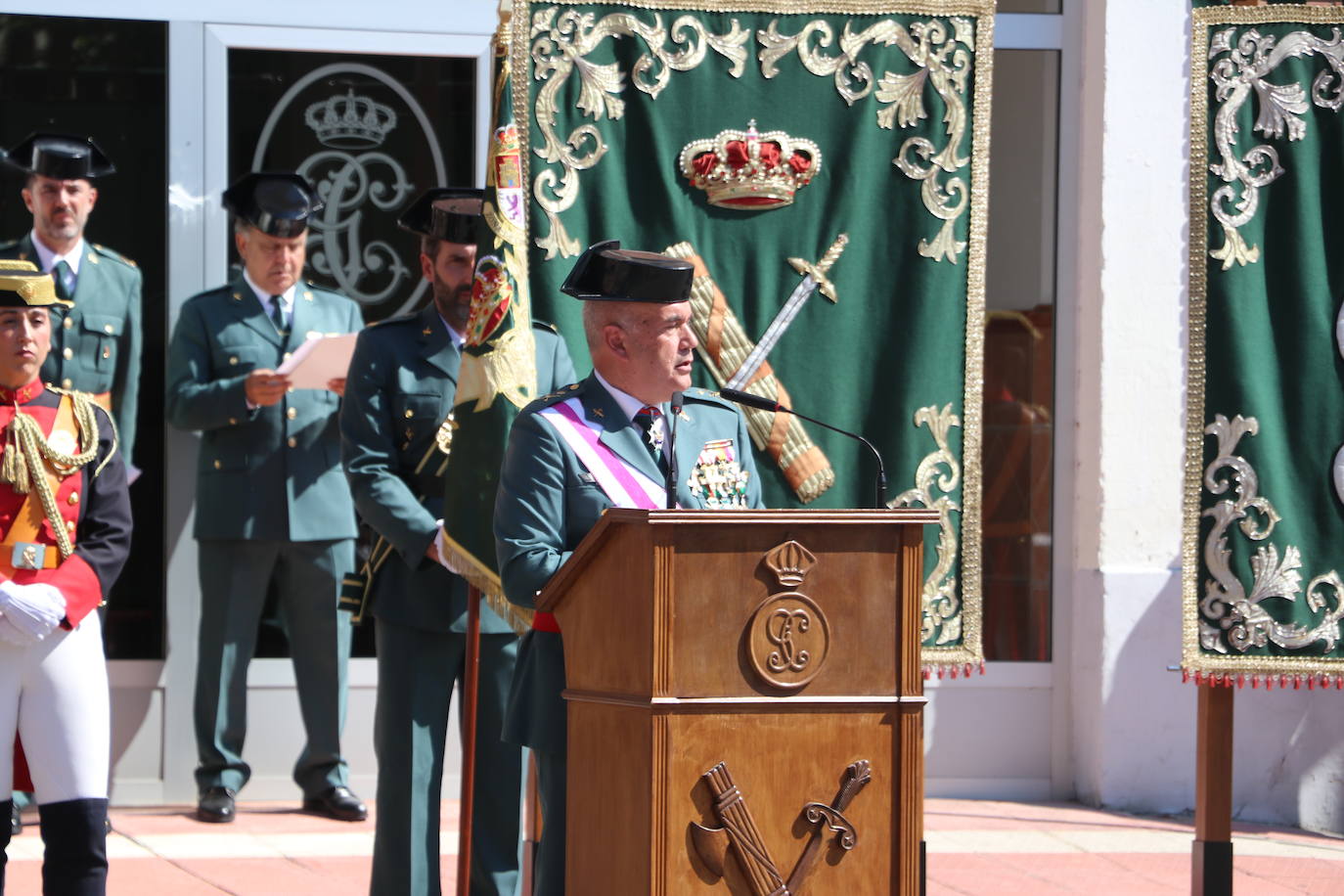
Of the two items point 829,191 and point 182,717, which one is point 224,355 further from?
point 829,191

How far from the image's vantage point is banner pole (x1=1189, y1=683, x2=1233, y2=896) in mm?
5160

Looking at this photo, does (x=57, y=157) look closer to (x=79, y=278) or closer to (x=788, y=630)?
(x=79, y=278)

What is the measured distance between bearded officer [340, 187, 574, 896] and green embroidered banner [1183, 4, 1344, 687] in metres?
1.70

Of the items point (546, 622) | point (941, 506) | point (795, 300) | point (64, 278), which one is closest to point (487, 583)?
point (546, 622)

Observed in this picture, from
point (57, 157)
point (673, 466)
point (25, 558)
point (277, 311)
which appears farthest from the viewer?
point (277, 311)

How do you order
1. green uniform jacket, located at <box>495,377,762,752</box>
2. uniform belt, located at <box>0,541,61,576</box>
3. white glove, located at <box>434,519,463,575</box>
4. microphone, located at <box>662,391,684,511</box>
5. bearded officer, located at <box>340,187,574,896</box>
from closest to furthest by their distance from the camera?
1. microphone, located at <box>662,391,684,511</box>
2. green uniform jacket, located at <box>495,377,762,752</box>
3. uniform belt, located at <box>0,541,61,576</box>
4. white glove, located at <box>434,519,463,575</box>
5. bearded officer, located at <box>340,187,574,896</box>

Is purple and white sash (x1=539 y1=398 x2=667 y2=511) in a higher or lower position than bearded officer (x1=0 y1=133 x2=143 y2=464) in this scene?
lower

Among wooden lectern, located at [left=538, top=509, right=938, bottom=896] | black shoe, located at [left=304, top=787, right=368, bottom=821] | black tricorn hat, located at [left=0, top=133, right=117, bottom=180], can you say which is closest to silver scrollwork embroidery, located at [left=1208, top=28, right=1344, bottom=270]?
wooden lectern, located at [left=538, top=509, right=938, bottom=896]

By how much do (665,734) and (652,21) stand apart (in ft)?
7.56

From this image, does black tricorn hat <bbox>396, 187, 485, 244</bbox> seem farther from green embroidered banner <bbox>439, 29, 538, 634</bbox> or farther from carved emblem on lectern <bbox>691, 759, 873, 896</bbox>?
carved emblem on lectern <bbox>691, 759, 873, 896</bbox>

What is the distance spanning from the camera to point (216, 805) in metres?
6.62

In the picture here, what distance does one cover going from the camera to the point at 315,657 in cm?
677

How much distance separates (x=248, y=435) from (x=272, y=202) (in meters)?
0.80

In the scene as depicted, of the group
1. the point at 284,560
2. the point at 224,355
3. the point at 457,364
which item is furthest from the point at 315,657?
the point at 457,364
